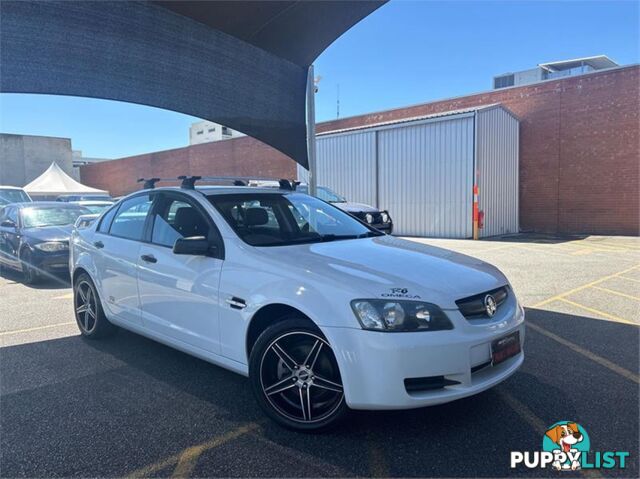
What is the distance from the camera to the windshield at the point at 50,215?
920 cm

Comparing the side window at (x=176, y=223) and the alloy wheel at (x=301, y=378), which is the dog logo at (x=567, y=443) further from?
the side window at (x=176, y=223)

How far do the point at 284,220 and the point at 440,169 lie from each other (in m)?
13.2

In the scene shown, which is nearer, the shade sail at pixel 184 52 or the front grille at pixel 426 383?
the front grille at pixel 426 383

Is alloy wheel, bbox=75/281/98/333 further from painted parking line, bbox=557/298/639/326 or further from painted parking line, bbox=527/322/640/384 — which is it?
painted parking line, bbox=557/298/639/326

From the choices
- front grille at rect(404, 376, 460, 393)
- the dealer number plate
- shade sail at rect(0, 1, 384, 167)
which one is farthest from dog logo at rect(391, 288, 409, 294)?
shade sail at rect(0, 1, 384, 167)

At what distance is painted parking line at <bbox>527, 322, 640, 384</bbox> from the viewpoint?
152 inches

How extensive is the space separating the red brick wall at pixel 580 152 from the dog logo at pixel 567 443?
50.8 ft

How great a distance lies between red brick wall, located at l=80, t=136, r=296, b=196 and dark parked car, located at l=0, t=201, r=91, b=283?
1708 centimetres

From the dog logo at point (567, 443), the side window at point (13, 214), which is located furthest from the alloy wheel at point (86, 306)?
the side window at point (13, 214)

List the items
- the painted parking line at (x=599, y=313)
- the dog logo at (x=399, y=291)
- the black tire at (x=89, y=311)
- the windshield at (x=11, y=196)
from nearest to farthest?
the dog logo at (x=399, y=291) → the black tire at (x=89, y=311) → the painted parking line at (x=599, y=313) → the windshield at (x=11, y=196)

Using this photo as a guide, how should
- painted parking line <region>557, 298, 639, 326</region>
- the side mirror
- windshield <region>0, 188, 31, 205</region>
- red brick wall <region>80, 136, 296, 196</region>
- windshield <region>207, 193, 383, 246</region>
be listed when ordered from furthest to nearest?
red brick wall <region>80, 136, 296, 196</region>, windshield <region>0, 188, 31, 205</region>, painted parking line <region>557, 298, 639, 326</region>, windshield <region>207, 193, 383, 246</region>, the side mirror

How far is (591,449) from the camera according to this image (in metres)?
2.79

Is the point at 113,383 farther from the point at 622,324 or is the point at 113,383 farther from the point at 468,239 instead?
the point at 468,239

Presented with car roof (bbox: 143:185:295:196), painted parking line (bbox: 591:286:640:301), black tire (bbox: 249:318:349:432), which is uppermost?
car roof (bbox: 143:185:295:196)
